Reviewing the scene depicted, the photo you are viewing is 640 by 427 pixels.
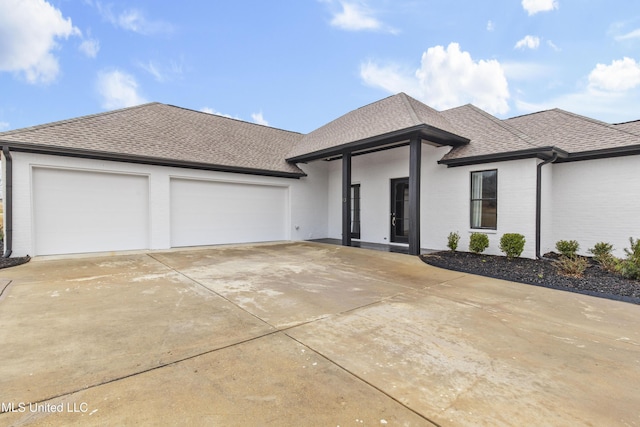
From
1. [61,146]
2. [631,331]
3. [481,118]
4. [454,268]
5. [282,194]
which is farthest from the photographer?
[282,194]

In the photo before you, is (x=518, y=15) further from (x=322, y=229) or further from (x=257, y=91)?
(x=257, y=91)

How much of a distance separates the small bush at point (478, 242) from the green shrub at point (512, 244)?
46 cm

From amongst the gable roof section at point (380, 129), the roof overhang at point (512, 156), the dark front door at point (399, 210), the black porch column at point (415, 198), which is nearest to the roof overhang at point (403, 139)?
the gable roof section at point (380, 129)

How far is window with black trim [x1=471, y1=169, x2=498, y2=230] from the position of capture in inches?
349

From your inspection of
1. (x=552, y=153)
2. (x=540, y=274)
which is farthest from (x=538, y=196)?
(x=540, y=274)

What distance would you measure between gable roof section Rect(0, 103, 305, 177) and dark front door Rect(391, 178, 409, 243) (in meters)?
4.29

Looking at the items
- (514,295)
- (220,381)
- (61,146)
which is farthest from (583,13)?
(61,146)

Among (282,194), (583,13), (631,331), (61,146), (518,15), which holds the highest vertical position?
(518,15)

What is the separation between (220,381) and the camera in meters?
2.41

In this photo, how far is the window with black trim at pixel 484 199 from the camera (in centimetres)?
A: 886

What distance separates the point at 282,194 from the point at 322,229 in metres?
2.66

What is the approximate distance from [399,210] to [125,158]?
31.7ft

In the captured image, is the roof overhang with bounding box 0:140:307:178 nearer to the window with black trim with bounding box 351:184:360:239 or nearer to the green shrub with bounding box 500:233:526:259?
the window with black trim with bounding box 351:184:360:239

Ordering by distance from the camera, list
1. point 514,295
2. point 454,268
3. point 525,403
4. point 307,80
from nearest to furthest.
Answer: point 525,403
point 514,295
point 454,268
point 307,80
